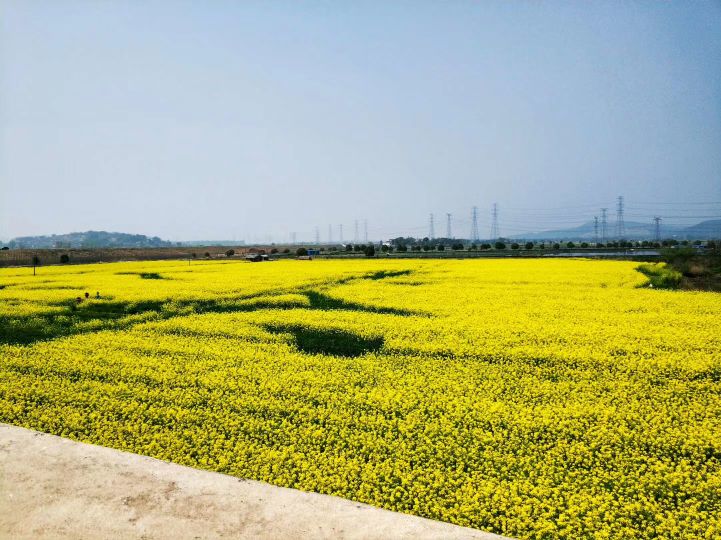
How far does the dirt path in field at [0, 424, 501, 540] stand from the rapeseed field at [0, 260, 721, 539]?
47 cm

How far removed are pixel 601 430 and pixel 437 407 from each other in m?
2.34

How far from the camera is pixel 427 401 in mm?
7887

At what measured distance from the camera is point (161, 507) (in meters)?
5.04

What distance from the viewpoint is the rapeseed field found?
5.49 meters

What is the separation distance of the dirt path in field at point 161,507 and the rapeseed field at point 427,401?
47 cm

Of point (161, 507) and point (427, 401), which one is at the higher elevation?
point (427, 401)

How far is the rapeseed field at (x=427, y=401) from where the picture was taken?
5.49m

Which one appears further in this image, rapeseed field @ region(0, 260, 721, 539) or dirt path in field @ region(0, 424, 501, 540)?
rapeseed field @ region(0, 260, 721, 539)

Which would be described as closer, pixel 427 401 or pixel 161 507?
pixel 161 507

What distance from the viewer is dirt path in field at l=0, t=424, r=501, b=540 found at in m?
4.63

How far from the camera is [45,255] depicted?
59.3m

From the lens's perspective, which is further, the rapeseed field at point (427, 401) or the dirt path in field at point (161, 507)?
the rapeseed field at point (427, 401)

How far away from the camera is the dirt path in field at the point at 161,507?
182 inches

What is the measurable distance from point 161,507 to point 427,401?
14.1 feet
